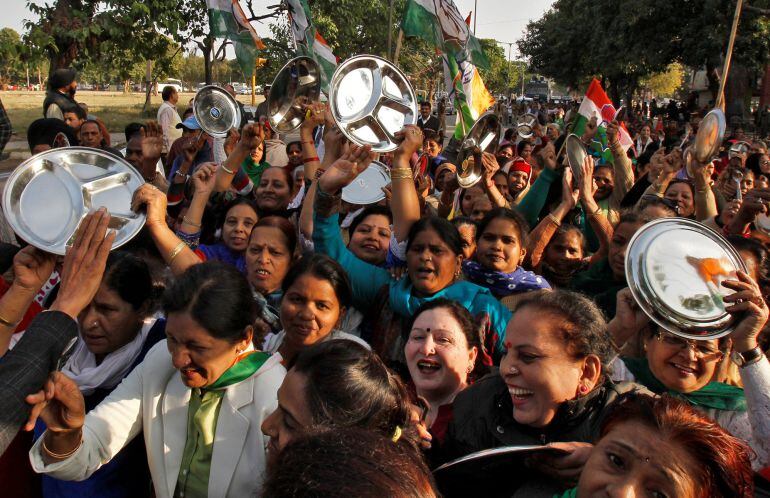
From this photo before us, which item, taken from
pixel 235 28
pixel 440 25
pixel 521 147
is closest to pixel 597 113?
pixel 440 25

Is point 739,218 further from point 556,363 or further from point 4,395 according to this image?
point 4,395

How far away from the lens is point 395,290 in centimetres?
330

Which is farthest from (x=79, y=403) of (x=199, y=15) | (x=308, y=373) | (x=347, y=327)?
(x=199, y=15)

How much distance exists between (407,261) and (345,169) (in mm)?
605

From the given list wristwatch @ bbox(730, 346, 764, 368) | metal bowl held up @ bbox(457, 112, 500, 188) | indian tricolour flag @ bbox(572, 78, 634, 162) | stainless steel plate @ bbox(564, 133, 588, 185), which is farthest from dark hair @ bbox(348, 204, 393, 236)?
indian tricolour flag @ bbox(572, 78, 634, 162)

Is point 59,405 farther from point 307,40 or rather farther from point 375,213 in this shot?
point 307,40

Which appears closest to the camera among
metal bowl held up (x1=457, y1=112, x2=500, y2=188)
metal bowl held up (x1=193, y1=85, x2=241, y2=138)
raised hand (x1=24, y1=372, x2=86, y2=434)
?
raised hand (x1=24, y1=372, x2=86, y2=434)

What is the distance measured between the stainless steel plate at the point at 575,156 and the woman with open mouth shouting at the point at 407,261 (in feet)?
4.85

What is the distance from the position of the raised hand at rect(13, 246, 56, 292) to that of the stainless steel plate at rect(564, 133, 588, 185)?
3548 mm

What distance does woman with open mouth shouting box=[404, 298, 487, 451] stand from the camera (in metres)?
2.62

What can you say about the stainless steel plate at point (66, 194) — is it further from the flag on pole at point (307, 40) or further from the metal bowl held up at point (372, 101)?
the flag on pole at point (307, 40)

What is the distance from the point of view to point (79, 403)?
188cm

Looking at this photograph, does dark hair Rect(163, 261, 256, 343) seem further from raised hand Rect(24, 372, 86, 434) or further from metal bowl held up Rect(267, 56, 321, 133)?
metal bowl held up Rect(267, 56, 321, 133)

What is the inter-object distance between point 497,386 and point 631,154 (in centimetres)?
1250
